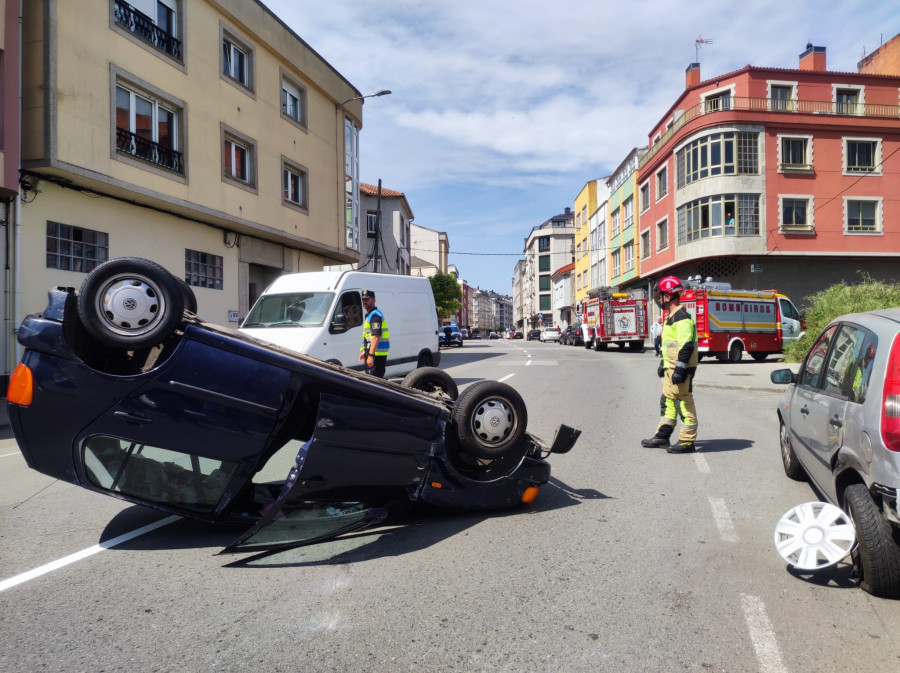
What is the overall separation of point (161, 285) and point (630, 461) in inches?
190

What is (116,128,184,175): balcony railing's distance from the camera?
1459 cm

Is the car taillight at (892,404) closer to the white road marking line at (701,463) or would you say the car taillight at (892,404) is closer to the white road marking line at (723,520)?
the white road marking line at (723,520)

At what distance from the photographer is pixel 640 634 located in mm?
2918

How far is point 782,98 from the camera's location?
34.9 metres

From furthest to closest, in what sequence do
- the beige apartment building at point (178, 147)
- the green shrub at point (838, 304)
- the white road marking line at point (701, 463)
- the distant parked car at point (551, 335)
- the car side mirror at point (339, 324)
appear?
1. the distant parked car at point (551, 335)
2. the green shrub at point (838, 304)
3. the beige apartment building at point (178, 147)
4. the car side mirror at point (339, 324)
5. the white road marking line at point (701, 463)

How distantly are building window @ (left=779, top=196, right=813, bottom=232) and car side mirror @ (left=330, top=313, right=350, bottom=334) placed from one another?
2997 cm

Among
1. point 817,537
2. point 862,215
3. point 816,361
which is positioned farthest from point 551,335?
point 817,537

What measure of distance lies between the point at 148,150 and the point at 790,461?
14.9 metres

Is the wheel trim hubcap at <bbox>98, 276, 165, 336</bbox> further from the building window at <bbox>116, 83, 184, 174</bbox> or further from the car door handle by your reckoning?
the building window at <bbox>116, 83, 184, 174</bbox>

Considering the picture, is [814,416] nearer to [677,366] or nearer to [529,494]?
[529,494]

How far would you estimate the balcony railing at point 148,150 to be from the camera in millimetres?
14591

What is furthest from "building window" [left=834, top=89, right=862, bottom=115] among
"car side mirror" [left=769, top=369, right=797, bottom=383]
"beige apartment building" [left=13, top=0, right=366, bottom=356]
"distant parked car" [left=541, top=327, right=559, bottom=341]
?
"car side mirror" [left=769, top=369, right=797, bottom=383]

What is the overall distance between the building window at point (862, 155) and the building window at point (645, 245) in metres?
11.9

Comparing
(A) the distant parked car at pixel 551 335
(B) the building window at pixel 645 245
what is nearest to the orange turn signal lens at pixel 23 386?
(B) the building window at pixel 645 245
